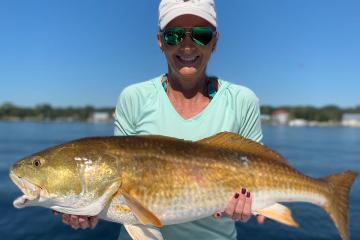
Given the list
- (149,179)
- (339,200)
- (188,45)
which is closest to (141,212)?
(149,179)

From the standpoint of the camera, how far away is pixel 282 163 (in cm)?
424

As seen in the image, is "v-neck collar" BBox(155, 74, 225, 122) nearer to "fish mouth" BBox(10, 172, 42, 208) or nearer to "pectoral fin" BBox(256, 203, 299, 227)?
"pectoral fin" BBox(256, 203, 299, 227)

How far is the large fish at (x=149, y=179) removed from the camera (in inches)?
140

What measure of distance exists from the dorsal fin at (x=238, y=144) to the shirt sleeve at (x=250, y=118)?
0.25 m

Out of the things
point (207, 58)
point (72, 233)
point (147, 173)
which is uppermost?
point (207, 58)

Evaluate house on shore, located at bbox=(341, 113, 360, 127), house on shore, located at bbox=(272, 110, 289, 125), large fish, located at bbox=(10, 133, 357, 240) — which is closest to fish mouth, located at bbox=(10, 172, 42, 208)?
large fish, located at bbox=(10, 133, 357, 240)

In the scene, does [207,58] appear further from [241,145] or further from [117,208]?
[117,208]

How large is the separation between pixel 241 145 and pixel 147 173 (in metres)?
1.06

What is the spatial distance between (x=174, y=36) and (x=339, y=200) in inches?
99.6

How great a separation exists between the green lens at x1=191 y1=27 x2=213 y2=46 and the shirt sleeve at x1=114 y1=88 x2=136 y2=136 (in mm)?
916

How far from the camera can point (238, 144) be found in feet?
13.4

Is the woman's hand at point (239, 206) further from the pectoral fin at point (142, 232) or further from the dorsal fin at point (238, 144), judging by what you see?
the pectoral fin at point (142, 232)

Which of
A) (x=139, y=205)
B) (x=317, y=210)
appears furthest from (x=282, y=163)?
(x=317, y=210)

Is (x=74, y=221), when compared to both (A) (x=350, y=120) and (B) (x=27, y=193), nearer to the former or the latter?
(B) (x=27, y=193)
